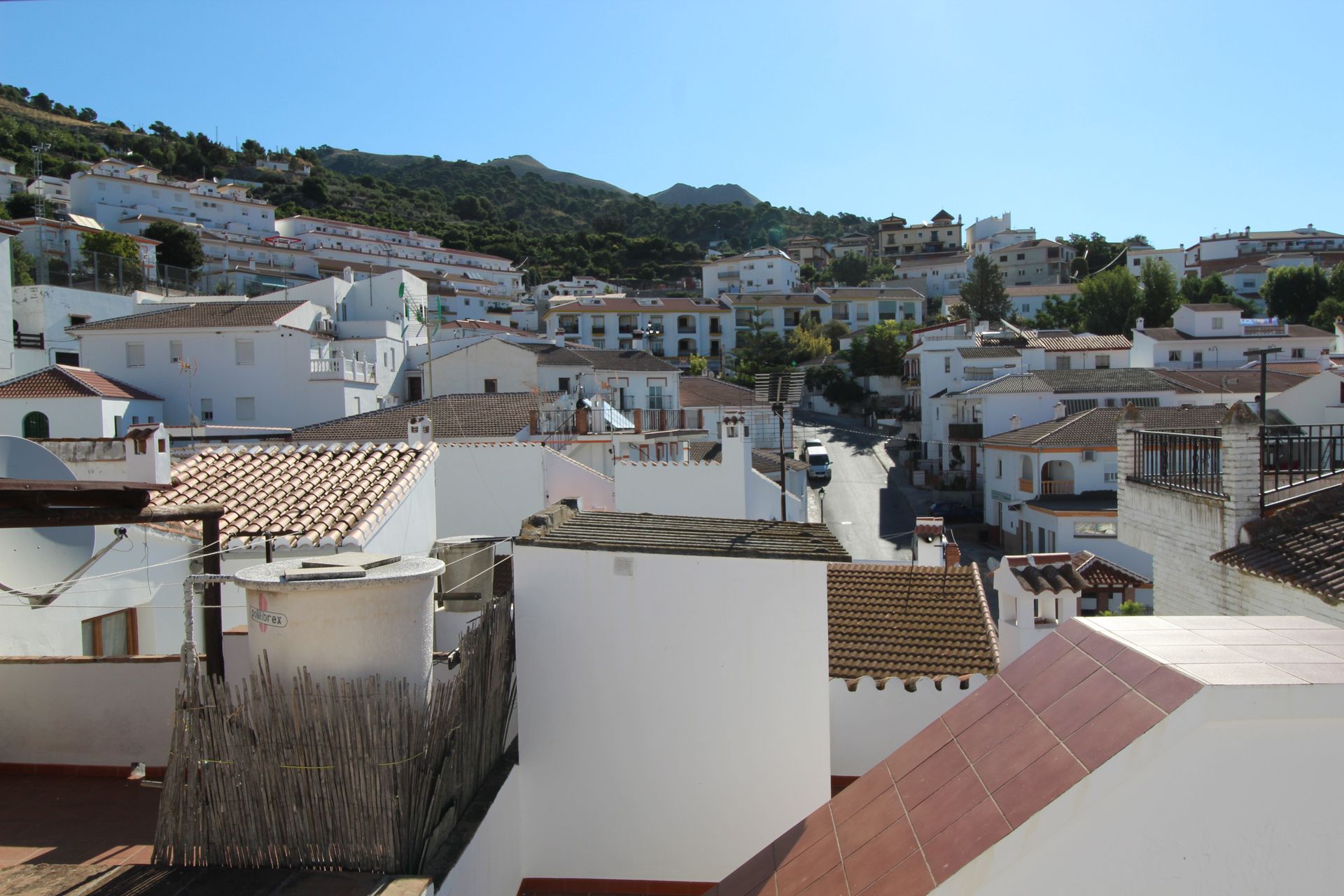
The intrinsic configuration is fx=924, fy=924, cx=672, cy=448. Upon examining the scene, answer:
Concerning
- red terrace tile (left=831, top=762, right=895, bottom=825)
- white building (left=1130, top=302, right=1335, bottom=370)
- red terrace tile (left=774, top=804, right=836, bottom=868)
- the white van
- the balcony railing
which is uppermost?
white building (left=1130, top=302, right=1335, bottom=370)

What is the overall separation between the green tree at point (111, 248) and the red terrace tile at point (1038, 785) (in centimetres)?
4795

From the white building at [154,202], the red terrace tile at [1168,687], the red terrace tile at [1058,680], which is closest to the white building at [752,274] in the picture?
the white building at [154,202]

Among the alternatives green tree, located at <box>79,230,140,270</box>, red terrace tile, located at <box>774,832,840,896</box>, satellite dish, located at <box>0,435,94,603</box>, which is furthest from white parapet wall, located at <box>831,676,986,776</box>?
green tree, located at <box>79,230,140,270</box>

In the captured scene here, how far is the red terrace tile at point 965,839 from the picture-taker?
12.3ft

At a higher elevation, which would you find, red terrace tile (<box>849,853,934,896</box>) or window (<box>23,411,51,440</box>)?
window (<box>23,411,51,440</box>)

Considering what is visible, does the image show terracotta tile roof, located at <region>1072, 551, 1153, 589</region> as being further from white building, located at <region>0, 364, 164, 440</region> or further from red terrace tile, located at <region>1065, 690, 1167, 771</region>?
white building, located at <region>0, 364, 164, 440</region>

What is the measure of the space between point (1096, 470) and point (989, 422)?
715 centimetres

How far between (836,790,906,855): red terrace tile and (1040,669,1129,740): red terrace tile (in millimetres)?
887

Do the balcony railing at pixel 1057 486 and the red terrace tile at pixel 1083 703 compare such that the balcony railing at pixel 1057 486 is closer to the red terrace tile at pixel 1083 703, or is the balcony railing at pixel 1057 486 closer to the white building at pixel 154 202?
the red terrace tile at pixel 1083 703

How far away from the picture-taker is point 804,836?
207 inches

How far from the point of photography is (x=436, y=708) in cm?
541

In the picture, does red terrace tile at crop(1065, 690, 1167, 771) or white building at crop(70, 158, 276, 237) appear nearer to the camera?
red terrace tile at crop(1065, 690, 1167, 771)

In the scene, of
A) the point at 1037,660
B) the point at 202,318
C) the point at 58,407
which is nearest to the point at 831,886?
the point at 1037,660

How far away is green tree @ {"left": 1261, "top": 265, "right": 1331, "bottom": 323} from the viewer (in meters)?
62.4
